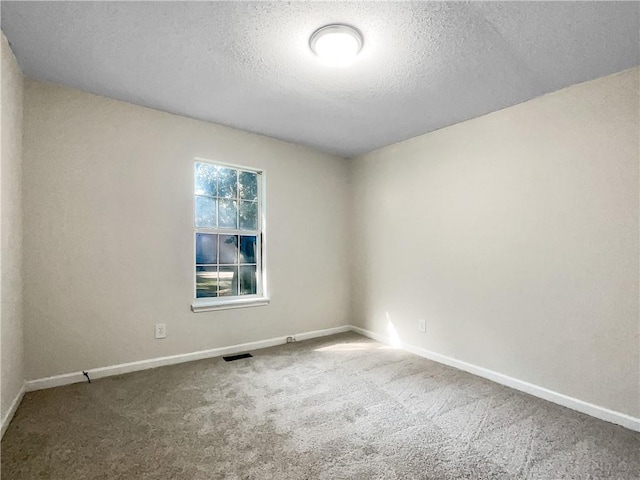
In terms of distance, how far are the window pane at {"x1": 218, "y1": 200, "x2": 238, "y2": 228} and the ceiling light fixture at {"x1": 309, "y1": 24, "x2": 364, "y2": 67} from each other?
1896 millimetres

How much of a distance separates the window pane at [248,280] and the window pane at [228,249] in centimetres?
16

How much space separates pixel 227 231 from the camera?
3.39m

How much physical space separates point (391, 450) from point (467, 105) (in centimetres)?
264

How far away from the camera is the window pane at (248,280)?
3518 mm

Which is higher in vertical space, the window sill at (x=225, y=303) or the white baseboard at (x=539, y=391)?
the window sill at (x=225, y=303)

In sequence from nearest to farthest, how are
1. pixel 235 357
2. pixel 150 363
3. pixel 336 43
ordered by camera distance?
pixel 336 43 < pixel 150 363 < pixel 235 357

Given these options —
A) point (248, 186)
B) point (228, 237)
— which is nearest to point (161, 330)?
point (228, 237)

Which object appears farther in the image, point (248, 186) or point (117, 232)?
point (248, 186)

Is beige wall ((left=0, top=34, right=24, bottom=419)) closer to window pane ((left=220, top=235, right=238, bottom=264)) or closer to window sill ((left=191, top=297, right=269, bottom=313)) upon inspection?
window sill ((left=191, top=297, right=269, bottom=313))

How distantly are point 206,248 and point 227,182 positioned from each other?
0.76 m

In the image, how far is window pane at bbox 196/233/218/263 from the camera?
321 centimetres

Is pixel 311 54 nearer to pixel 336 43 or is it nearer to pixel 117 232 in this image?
pixel 336 43

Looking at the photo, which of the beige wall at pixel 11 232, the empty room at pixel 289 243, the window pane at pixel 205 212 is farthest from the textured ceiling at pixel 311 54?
the window pane at pixel 205 212

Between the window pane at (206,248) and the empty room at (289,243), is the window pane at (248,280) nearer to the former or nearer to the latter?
the empty room at (289,243)
